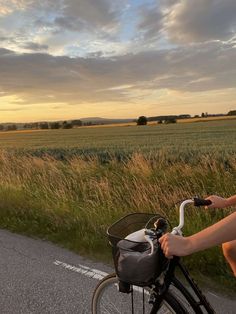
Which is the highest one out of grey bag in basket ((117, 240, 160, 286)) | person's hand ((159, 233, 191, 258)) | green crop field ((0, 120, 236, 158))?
person's hand ((159, 233, 191, 258))

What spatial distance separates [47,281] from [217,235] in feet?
9.16

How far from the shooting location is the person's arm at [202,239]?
6.45 ft

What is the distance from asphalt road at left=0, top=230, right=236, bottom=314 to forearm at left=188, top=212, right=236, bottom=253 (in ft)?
6.14

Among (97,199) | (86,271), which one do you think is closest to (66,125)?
(97,199)

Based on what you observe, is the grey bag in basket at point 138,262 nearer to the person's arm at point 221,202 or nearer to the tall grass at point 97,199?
the person's arm at point 221,202

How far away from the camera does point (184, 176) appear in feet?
30.3

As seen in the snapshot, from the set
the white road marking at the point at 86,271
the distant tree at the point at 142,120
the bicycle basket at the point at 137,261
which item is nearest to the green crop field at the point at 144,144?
the white road marking at the point at 86,271

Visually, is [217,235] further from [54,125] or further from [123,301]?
[54,125]

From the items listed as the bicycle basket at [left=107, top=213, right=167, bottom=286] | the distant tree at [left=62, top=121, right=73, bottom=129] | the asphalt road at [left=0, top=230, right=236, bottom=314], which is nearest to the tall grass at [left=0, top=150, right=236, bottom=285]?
the asphalt road at [left=0, top=230, right=236, bottom=314]

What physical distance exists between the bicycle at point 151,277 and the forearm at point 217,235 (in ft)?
0.65

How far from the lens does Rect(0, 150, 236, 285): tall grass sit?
550 cm

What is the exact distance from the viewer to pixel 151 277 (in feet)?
7.00

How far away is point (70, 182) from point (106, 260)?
4.61 m

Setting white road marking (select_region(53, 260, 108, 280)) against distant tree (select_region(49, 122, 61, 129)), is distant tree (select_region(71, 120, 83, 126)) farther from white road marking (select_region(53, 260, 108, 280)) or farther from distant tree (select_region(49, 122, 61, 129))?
white road marking (select_region(53, 260, 108, 280))
